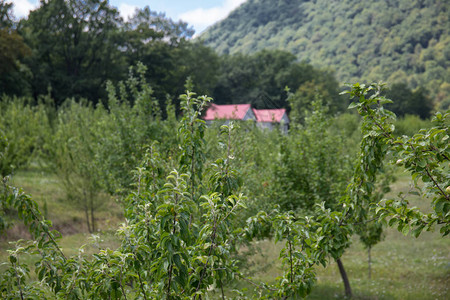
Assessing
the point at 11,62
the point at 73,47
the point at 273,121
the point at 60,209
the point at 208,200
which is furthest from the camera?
the point at 73,47

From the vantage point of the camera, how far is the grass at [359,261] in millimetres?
10102

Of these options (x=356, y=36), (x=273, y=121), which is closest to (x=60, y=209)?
(x=273, y=121)

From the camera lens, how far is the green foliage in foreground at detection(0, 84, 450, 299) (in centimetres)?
249

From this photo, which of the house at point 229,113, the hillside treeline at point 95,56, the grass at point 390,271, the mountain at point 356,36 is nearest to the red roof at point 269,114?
the house at point 229,113

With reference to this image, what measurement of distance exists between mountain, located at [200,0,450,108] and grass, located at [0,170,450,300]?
31.4m

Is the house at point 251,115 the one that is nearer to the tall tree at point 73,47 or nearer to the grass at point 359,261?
the grass at point 359,261

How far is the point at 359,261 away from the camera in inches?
536

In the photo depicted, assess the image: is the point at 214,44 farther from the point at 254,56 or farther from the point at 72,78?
the point at 72,78

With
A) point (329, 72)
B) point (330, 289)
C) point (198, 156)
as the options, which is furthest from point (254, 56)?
point (198, 156)

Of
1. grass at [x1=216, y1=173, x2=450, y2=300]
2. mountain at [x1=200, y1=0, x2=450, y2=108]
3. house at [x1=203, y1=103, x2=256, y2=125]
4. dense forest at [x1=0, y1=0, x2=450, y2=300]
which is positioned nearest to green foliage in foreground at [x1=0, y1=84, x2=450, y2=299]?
dense forest at [x1=0, y1=0, x2=450, y2=300]

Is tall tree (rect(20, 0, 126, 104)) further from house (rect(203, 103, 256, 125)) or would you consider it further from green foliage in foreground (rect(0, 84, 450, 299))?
green foliage in foreground (rect(0, 84, 450, 299))

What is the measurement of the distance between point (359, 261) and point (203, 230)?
499 inches

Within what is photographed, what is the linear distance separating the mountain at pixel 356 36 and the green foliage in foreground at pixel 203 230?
142 ft

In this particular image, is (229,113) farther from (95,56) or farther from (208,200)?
(208,200)
